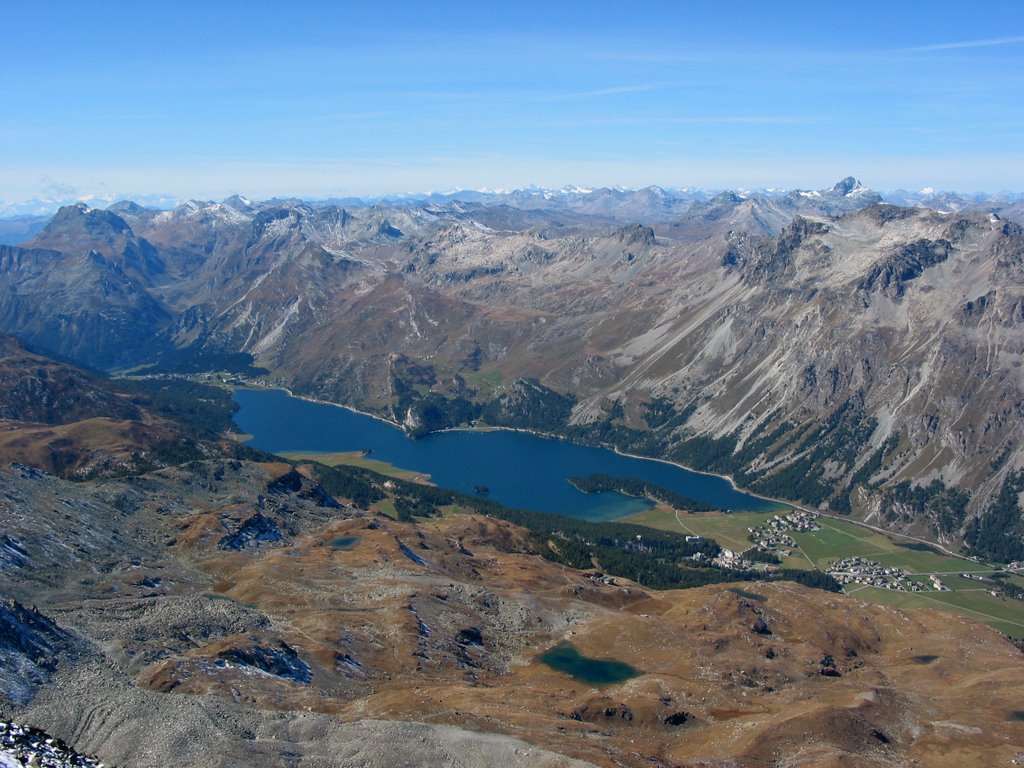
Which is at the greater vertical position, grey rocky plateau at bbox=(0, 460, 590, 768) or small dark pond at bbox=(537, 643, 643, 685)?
grey rocky plateau at bbox=(0, 460, 590, 768)

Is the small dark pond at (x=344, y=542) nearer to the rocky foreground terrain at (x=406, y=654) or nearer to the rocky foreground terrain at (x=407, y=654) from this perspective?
the rocky foreground terrain at (x=407, y=654)

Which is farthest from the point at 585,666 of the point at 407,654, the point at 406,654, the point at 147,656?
the point at 147,656

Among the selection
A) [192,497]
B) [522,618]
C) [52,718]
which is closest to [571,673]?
[522,618]

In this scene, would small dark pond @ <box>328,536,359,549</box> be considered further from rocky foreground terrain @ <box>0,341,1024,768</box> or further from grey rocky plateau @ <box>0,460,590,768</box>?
grey rocky plateau @ <box>0,460,590,768</box>

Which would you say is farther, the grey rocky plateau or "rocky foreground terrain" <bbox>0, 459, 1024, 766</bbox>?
"rocky foreground terrain" <bbox>0, 459, 1024, 766</bbox>

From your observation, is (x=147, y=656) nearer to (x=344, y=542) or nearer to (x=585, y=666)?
(x=585, y=666)

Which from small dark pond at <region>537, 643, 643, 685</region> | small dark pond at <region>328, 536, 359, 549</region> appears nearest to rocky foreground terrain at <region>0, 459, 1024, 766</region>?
small dark pond at <region>328, 536, 359, 549</region>
